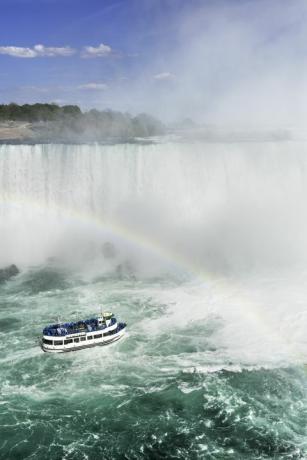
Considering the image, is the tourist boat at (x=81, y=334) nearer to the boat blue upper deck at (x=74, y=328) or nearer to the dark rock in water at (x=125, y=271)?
the boat blue upper deck at (x=74, y=328)

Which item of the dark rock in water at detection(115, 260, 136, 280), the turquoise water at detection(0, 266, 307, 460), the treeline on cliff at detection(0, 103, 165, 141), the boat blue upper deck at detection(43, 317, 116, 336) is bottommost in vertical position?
the turquoise water at detection(0, 266, 307, 460)

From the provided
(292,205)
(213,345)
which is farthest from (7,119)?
(213,345)

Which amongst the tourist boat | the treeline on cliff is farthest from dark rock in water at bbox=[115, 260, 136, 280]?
the treeline on cliff

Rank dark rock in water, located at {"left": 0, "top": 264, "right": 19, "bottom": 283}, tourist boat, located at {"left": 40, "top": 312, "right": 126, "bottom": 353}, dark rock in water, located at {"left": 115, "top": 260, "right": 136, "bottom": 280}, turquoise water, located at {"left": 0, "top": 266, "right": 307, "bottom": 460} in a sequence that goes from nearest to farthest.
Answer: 1. turquoise water, located at {"left": 0, "top": 266, "right": 307, "bottom": 460}
2. tourist boat, located at {"left": 40, "top": 312, "right": 126, "bottom": 353}
3. dark rock in water, located at {"left": 0, "top": 264, "right": 19, "bottom": 283}
4. dark rock in water, located at {"left": 115, "top": 260, "right": 136, "bottom": 280}

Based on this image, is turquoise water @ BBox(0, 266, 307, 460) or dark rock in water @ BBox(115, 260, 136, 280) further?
dark rock in water @ BBox(115, 260, 136, 280)

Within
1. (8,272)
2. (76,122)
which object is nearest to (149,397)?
(8,272)

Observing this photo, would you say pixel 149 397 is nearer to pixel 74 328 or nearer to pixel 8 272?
pixel 74 328

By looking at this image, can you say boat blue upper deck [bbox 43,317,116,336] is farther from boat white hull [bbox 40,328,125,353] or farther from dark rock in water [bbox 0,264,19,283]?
dark rock in water [bbox 0,264,19,283]
